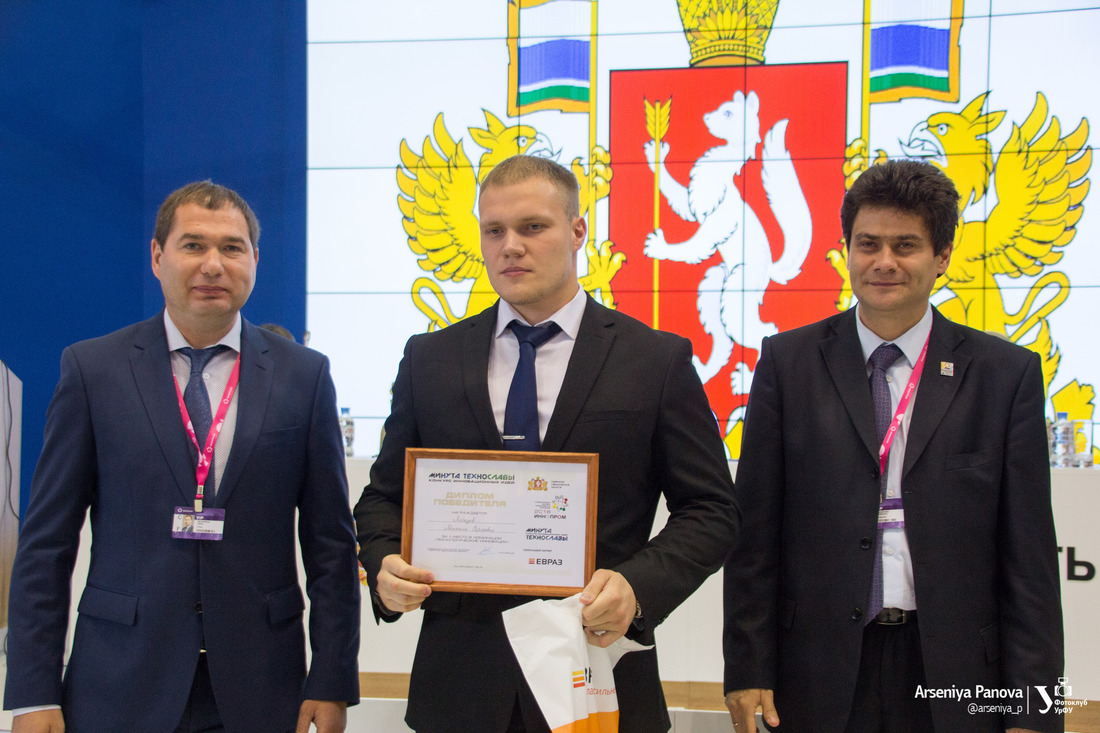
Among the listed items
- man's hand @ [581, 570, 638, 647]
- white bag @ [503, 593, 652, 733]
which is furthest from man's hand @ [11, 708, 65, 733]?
man's hand @ [581, 570, 638, 647]

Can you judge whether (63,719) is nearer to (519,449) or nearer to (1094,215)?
(519,449)

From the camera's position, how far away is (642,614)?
143cm

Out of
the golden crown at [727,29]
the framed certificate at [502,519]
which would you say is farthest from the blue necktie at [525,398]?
the golden crown at [727,29]

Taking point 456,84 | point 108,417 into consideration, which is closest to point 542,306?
point 108,417

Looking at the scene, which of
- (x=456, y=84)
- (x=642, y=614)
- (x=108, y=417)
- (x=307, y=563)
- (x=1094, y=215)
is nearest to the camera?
(x=642, y=614)

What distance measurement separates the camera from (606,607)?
1.35m

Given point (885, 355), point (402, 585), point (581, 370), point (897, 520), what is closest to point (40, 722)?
point (402, 585)

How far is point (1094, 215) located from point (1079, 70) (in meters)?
1.05

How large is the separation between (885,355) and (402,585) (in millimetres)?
1224

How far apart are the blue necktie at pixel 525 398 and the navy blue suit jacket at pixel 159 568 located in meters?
0.60

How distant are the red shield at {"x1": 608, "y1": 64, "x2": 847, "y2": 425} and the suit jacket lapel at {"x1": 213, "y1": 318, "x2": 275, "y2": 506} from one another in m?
4.36

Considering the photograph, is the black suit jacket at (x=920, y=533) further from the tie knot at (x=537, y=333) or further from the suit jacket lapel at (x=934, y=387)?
the tie knot at (x=537, y=333)

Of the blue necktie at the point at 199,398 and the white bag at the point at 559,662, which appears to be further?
the blue necktie at the point at 199,398

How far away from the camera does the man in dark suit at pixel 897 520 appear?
5.51 feet
